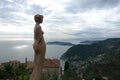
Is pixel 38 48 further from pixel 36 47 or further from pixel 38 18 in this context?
pixel 38 18

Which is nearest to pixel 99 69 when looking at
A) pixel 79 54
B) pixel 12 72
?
pixel 12 72

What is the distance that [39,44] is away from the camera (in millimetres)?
11117

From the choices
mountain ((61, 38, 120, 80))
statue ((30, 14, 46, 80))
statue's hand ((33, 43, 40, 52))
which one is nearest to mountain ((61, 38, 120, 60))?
mountain ((61, 38, 120, 80))

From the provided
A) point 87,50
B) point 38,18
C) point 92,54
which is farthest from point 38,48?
point 87,50

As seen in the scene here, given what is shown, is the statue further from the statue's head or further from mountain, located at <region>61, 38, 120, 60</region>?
mountain, located at <region>61, 38, 120, 60</region>

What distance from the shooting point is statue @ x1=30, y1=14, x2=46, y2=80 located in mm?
11070

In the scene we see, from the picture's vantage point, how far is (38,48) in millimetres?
11070

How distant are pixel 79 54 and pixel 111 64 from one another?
53.0m

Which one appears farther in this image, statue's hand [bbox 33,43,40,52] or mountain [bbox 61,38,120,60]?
mountain [bbox 61,38,120,60]

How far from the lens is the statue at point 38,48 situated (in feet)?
36.3

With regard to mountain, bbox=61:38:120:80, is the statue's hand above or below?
above

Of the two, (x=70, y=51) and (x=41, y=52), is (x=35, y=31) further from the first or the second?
(x=70, y=51)

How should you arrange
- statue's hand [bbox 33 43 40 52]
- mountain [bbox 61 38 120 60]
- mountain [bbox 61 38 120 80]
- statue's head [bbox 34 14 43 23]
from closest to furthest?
1. statue's hand [bbox 33 43 40 52]
2. statue's head [bbox 34 14 43 23]
3. mountain [bbox 61 38 120 80]
4. mountain [bbox 61 38 120 60]

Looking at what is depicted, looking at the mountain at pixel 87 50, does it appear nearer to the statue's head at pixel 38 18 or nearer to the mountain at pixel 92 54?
the mountain at pixel 92 54
